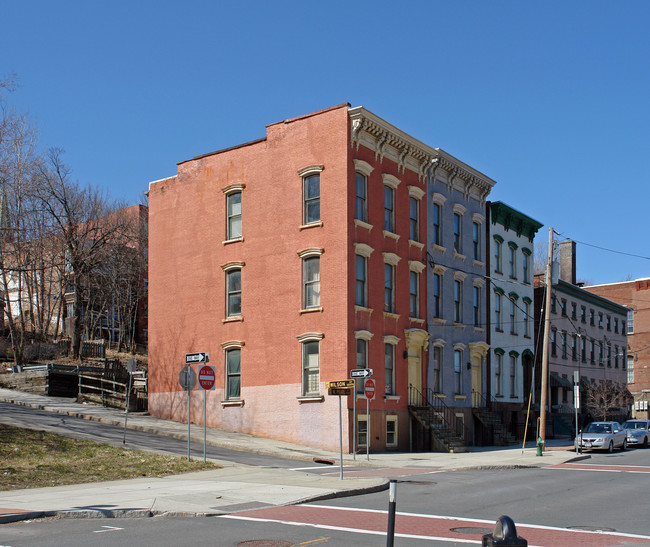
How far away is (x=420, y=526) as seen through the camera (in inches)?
477

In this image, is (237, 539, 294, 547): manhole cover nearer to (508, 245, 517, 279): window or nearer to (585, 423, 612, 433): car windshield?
(585, 423, 612, 433): car windshield

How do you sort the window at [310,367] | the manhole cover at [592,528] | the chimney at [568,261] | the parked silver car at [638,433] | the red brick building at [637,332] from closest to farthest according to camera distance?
1. the manhole cover at [592,528]
2. the window at [310,367]
3. the parked silver car at [638,433]
4. the chimney at [568,261]
5. the red brick building at [637,332]

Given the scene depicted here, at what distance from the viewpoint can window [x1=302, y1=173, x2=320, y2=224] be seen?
1240 inches

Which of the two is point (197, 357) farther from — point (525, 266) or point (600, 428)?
point (525, 266)

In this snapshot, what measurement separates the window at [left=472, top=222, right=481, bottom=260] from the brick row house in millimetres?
1344

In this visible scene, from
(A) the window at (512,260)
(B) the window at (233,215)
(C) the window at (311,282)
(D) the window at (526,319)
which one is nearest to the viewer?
(C) the window at (311,282)

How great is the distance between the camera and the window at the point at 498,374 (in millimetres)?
42000

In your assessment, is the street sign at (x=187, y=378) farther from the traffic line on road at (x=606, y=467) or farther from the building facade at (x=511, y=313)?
the building facade at (x=511, y=313)

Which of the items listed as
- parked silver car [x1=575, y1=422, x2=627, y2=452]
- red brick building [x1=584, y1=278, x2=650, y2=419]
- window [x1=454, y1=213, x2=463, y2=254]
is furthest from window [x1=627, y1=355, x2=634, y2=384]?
window [x1=454, y1=213, x2=463, y2=254]

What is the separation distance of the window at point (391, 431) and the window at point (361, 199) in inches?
325

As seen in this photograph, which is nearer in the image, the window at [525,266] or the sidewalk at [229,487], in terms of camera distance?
the sidewalk at [229,487]

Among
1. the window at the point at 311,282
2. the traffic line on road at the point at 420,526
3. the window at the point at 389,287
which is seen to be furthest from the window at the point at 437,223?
the traffic line on road at the point at 420,526

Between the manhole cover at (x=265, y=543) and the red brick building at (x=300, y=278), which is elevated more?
the red brick building at (x=300, y=278)

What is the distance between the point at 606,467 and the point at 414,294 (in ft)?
38.7
